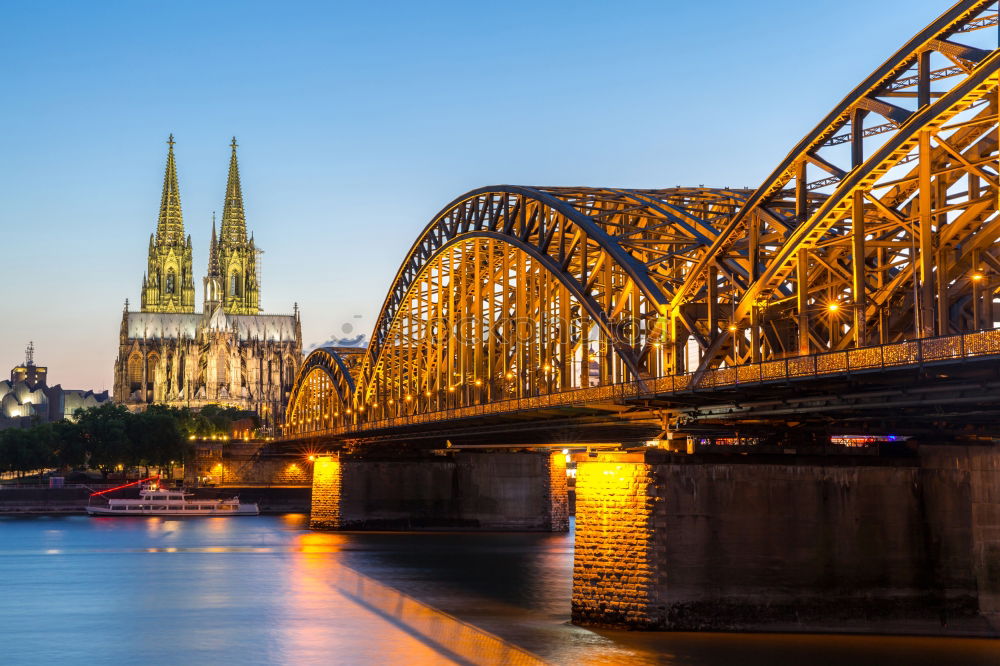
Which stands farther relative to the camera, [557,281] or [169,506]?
[169,506]

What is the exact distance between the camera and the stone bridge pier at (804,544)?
45062 millimetres

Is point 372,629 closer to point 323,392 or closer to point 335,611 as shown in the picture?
point 335,611

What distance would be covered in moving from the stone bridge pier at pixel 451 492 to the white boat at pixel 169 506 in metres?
39.1

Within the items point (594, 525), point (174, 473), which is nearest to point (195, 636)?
point (594, 525)

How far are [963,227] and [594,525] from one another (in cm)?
1566

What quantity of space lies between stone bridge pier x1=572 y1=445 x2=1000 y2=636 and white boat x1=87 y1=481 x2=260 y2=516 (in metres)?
111

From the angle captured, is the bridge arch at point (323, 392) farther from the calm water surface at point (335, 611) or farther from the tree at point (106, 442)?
the calm water surface at point (335, 611)

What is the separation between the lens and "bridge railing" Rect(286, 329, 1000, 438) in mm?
34812

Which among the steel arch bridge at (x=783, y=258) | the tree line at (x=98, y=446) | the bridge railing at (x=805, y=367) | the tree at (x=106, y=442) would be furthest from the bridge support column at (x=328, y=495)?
the tree line at (x=98, y=446)

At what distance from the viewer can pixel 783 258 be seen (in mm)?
44969

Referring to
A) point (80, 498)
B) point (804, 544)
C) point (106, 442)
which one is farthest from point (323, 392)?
point (804, 544)

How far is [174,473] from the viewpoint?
190 metres

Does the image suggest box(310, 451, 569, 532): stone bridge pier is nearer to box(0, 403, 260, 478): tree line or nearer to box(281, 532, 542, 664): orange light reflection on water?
box(281, 532, 542, 664): orange light reflection on water

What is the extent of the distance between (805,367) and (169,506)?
12257 cm
